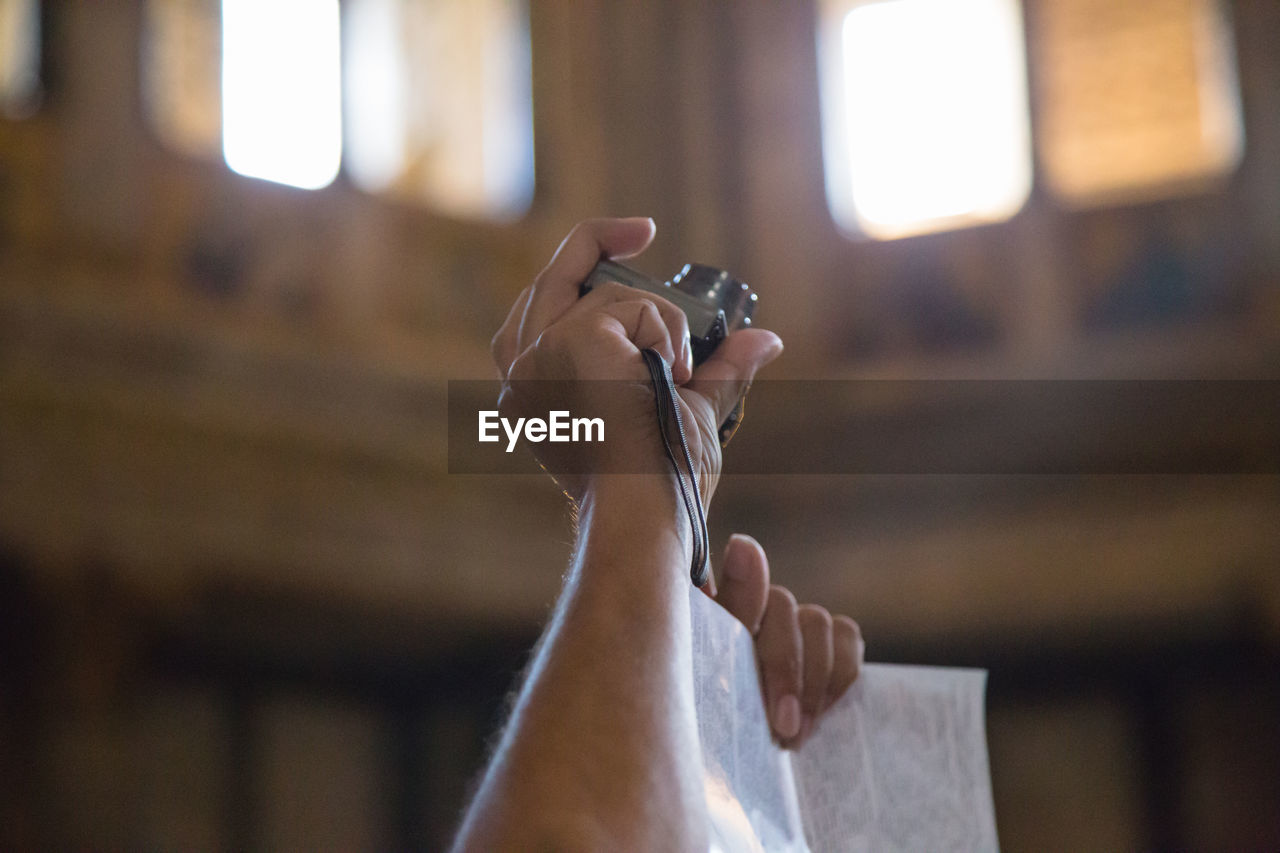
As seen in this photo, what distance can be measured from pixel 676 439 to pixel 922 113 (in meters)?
7.87

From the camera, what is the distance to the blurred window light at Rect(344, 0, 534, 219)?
812 centimetres

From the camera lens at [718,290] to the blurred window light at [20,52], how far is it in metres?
6.14

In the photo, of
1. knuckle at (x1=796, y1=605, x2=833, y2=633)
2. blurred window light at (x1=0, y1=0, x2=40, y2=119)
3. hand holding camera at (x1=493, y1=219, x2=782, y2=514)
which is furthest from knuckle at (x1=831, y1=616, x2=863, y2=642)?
blurred window light at (x1=0, y1=0, x2=40, y2=119)

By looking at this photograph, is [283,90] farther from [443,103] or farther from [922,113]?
[922,113]

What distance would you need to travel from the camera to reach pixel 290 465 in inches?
284

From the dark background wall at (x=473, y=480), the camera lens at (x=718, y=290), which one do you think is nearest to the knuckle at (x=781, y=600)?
the camera lens at (x=718, y=290)

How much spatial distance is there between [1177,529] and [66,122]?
5.84 metres

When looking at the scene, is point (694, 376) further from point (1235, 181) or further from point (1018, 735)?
point (1235, 181)

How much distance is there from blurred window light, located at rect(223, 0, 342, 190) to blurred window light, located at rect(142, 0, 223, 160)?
0.07 meters

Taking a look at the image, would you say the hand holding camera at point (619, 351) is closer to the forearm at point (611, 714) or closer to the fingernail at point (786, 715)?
the forearm at point (611, 714)

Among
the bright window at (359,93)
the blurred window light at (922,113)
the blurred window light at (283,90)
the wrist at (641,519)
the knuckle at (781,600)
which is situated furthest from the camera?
the blurred window light at (922,113)

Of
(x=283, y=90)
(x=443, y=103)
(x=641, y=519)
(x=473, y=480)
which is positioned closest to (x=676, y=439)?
(x=641, y=519)

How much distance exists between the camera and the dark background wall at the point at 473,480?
6.59m

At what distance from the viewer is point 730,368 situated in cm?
139
